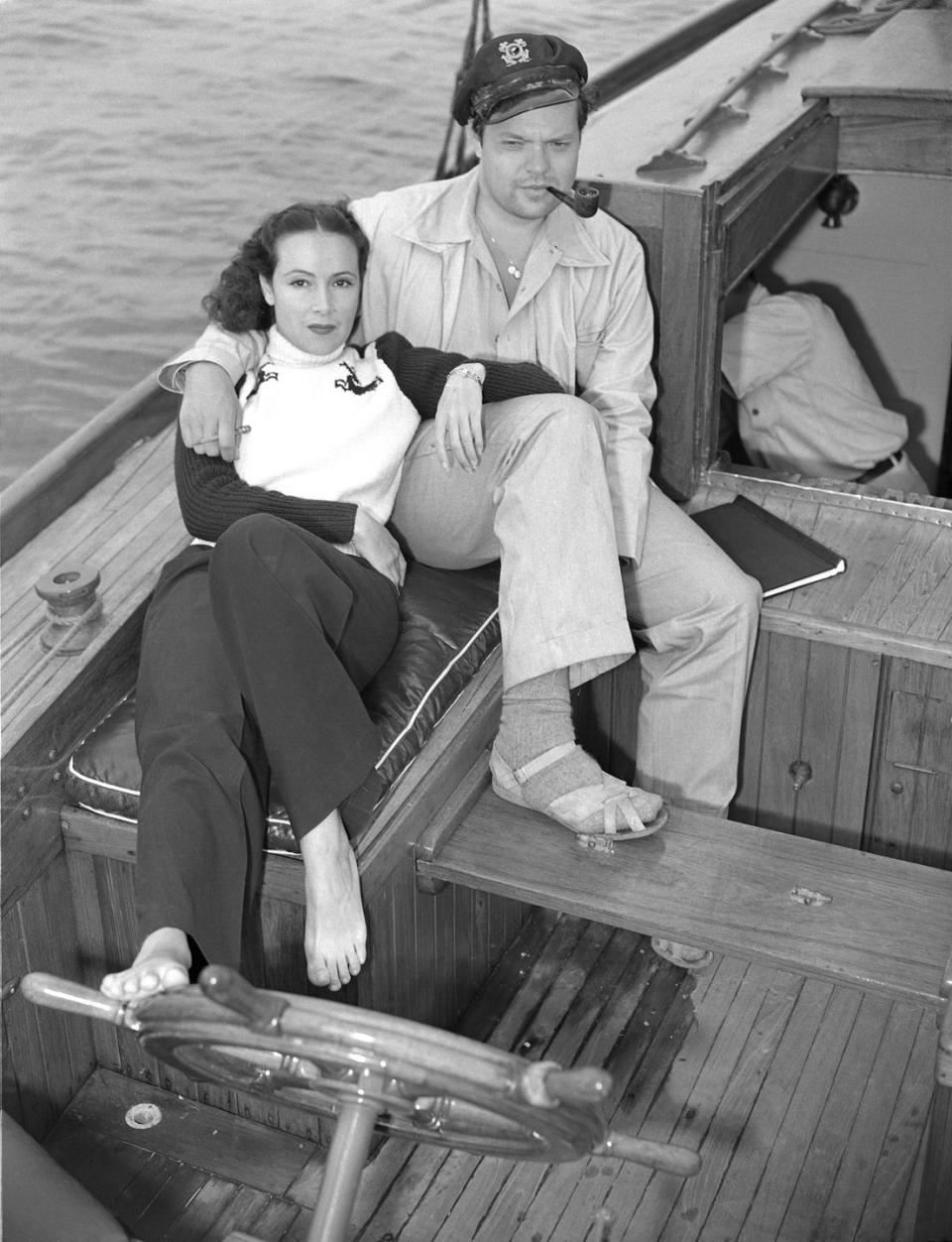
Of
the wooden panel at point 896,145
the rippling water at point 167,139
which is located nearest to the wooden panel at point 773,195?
the wooden panel at point 896,145

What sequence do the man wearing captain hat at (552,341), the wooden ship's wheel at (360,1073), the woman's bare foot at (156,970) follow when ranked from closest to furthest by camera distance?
the wooden ship's wheel at (360,1073) < the woman's bare foot at (156,970) < the man wearing captain hat at (552,341)

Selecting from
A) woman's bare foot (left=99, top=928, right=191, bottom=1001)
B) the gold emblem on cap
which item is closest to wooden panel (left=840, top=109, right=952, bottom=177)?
the gold emblem on cap

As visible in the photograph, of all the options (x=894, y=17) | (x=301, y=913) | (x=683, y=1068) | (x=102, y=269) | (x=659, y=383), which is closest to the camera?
(x=301, y=913)

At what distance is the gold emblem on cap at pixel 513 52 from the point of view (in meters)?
2.15

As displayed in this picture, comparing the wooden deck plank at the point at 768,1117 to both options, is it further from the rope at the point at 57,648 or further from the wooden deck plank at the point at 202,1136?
the rope at the point at 57,648

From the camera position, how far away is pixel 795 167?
299 cm

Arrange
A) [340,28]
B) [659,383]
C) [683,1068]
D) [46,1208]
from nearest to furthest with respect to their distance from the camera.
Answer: [46,1208]
[683,1068]
[659,383]
[340,28]

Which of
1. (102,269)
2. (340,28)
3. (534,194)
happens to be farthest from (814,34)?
(340,28)

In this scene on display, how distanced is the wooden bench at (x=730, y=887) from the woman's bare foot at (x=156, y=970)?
1.61ft

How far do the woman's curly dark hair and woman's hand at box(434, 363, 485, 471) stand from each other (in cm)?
21

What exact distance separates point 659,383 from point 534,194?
0.54 m

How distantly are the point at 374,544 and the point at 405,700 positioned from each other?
217 millimetres

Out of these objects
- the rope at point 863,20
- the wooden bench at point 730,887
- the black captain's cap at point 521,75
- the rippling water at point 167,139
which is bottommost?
the rippling water at point 167,139

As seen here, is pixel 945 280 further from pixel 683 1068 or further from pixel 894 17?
pixel 683 1068
